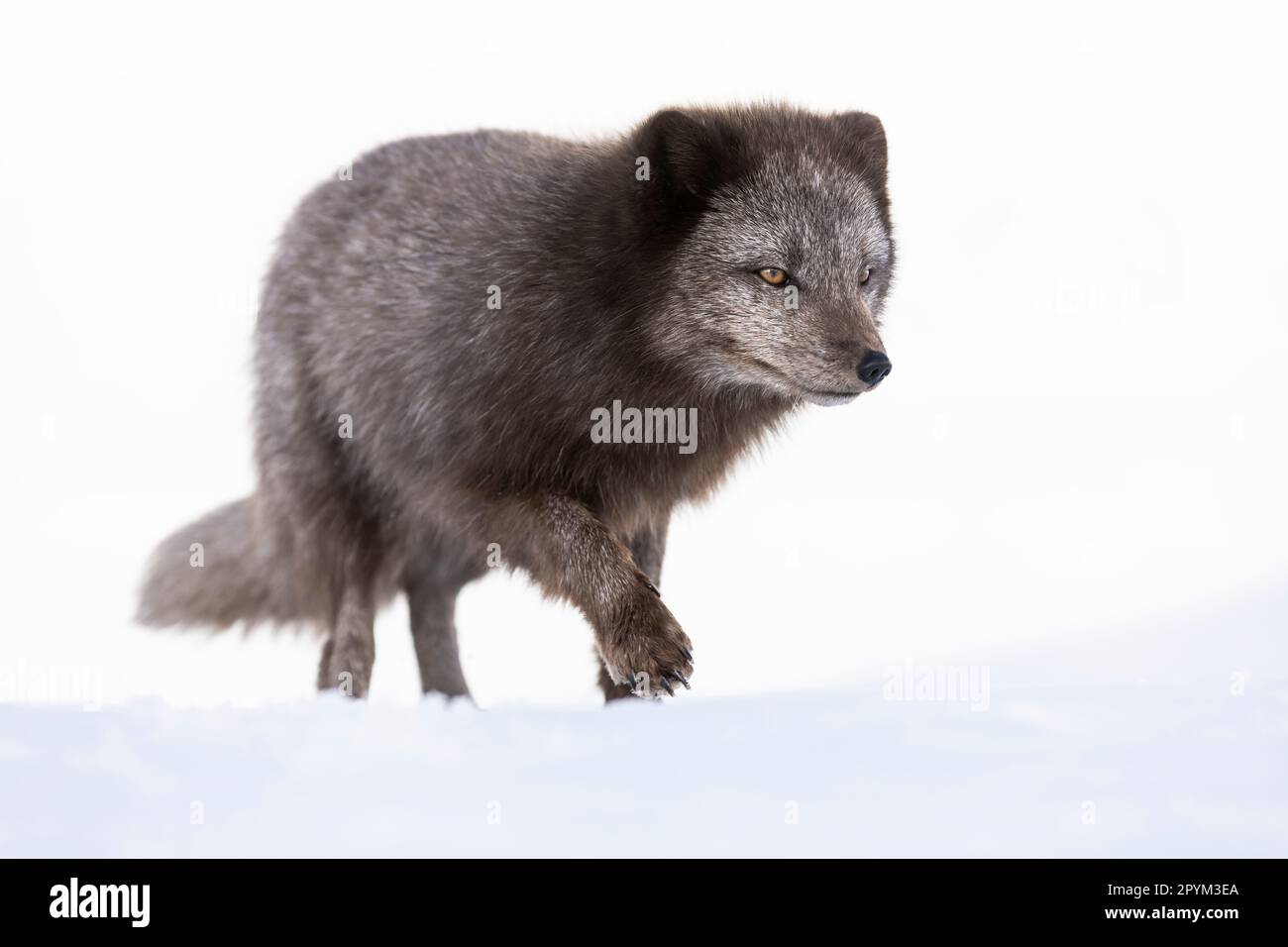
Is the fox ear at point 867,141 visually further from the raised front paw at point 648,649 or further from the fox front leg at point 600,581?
the raised front paw at point 648,649

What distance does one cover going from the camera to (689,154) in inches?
229

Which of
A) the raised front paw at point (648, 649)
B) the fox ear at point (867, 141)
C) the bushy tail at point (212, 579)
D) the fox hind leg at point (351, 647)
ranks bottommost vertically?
the raised front paw at point (648, 649)

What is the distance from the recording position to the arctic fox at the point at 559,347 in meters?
5.73

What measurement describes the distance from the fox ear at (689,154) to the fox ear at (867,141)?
616 mm

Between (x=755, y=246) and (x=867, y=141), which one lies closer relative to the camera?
(x=755, y=246)

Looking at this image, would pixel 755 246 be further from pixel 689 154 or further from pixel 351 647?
pixel 351 647

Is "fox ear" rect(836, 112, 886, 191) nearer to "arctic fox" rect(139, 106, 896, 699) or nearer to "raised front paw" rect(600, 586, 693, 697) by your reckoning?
"arctic fox" rect(139, 106, 896, 699)

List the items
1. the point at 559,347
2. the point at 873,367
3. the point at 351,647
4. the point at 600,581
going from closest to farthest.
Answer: the point at 873,367
the point at 600,581
the point at 559,347
the point at 351,647

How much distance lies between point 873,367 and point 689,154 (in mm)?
1136

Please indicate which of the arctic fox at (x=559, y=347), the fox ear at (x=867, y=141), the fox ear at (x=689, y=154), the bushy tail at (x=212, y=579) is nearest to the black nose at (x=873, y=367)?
the arctic fox at (x=559, y=347)

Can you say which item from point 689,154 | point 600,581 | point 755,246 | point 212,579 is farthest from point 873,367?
point 212,579

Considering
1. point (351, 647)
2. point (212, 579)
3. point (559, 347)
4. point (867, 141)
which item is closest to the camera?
point (559, 347)

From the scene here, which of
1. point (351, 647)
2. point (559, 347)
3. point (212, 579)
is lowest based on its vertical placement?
point (351, 647)
